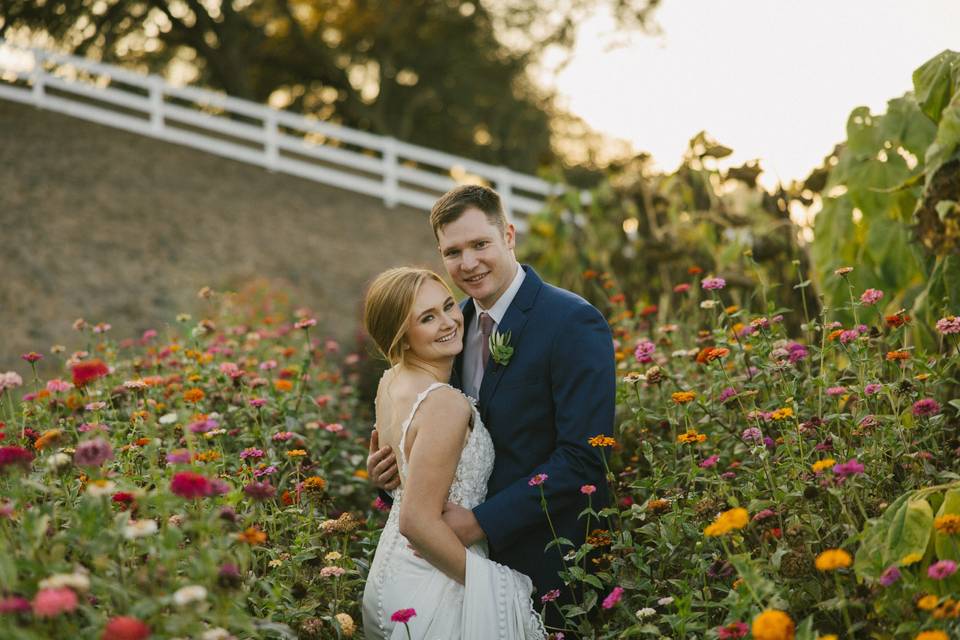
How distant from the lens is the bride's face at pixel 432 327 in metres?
3.22

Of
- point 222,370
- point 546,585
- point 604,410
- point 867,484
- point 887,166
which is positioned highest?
point 887,166

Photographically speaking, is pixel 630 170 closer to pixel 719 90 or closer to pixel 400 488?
pixel 719 90

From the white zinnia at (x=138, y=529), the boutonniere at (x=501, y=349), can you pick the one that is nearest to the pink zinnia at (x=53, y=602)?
the white zinnia at (x=138, y=529)

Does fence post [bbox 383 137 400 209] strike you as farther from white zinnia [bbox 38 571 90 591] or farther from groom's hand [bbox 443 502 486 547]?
white zinnia [bbox 38 571 90 591]

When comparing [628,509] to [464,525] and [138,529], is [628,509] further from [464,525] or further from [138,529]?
[138,529]

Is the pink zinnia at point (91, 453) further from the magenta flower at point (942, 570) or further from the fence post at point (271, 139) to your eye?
the fence post at point (271, 139)

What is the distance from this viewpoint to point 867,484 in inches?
111

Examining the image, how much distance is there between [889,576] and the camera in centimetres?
220

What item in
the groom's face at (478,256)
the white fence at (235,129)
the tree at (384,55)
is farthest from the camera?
the tree at (384,55)

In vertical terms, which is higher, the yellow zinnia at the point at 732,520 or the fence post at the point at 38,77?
the fence post at the point at 38,77

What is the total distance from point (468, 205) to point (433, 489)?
105 cm

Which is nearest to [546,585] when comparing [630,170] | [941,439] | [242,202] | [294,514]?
[294,514]

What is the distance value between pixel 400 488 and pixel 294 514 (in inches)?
15.0

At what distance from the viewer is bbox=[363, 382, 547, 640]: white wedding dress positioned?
2.90 meters
